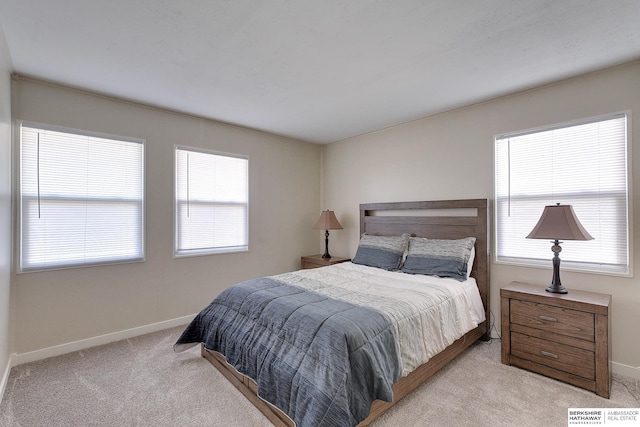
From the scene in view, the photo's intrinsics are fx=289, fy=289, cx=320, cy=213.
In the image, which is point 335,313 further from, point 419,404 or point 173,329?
point 173,329

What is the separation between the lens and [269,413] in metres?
1.85

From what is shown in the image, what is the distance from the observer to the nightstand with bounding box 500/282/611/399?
6.79ft

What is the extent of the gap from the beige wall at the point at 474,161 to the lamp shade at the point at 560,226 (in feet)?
1.55

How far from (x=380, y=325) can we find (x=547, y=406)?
1302 mm

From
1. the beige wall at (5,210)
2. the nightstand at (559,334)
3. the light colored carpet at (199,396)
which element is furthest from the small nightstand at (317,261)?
the beige wall at (5,210)

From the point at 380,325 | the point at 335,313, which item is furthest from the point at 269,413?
the point at 380,325

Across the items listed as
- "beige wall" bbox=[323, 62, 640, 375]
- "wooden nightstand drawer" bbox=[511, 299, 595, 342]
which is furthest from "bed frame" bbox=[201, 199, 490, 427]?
"wooden nightstand drawer" bbox=[511, 299, 595, 342]

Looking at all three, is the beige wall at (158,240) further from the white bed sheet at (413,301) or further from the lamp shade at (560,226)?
the lamp shade at (560,226)

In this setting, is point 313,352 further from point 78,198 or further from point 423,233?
point 78,198

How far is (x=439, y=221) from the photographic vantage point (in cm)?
338

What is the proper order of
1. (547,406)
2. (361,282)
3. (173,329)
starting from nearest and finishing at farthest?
(547,406), (361,282), (173,329)

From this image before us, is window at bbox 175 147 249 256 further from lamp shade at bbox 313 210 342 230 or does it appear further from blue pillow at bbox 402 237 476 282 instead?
blue pillow at bbox 402 237 476 282

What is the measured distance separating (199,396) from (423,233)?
2.77 m

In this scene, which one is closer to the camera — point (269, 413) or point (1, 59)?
point (269, 413)
